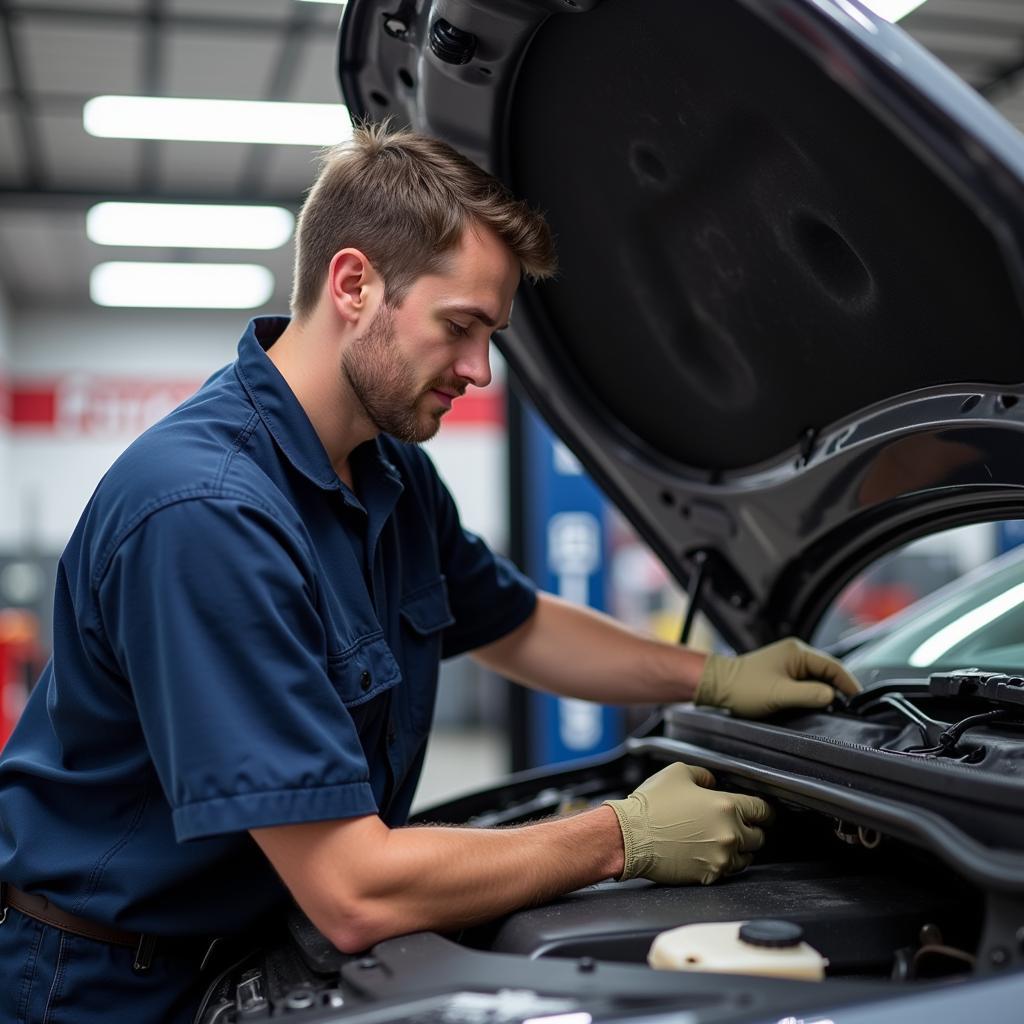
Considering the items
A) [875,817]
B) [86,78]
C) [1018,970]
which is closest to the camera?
[1018,970]

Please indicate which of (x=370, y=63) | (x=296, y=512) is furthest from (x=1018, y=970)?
(x=370, y=63)

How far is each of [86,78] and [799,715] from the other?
15.3ft

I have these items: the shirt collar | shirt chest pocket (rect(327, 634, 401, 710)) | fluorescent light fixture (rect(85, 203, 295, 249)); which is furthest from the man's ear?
fluorescent light fixture (rect(85, 203, 295, 249))

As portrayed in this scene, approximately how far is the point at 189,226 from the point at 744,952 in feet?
22.5

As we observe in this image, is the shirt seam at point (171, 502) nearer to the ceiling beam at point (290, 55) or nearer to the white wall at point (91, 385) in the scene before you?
the ceiling beam at point (290, 55)

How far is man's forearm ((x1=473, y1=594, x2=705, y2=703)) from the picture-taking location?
1.82 metres

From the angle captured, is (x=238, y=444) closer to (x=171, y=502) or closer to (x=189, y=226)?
(x=171, y=502)

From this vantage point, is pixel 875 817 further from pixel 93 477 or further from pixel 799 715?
pixel 93 477

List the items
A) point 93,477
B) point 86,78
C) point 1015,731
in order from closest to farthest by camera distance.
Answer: point 1015,731 < point 86,78 < point 93,477

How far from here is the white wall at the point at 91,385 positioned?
9.41 m

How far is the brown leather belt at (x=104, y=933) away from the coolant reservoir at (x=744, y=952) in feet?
1.72

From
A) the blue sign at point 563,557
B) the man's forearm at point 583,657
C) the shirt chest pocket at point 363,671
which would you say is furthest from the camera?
the blue sign at point 563,557

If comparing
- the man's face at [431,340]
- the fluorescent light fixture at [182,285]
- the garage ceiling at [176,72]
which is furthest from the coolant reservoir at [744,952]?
the fluorescent light fixture at [182,285]

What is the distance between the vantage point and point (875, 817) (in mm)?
1018
